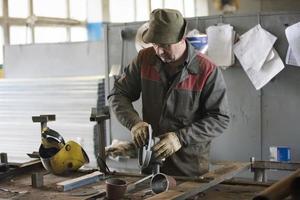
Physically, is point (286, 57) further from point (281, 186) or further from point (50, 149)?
point (281, 186)

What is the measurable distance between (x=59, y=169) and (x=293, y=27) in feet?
5.58

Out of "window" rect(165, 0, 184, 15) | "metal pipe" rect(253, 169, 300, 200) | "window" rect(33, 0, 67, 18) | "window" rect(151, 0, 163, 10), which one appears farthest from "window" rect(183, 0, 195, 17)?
"metal pipe" rect(253, 169, 300, 200)

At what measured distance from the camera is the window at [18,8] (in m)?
5.09

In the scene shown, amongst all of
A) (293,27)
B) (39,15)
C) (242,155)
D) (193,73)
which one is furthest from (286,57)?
(39,15)

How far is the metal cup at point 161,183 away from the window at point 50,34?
407 cm

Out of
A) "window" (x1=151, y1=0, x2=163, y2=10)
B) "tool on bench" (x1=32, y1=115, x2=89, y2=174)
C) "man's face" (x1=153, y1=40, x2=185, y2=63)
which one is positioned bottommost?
"tool on bench" (x1=32, y1=115, x2=89, y2=174)

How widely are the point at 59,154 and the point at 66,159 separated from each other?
1.5 inches

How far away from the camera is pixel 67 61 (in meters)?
3.90

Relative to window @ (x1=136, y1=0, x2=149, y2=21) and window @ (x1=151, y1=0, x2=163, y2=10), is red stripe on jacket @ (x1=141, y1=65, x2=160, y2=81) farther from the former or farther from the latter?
window @ (x1=151, y1=0, x2=163, y2=10)

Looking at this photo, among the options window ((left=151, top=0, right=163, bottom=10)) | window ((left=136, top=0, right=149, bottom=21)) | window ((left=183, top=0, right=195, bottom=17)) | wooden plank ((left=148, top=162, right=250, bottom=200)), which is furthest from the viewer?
window ((left=183, top=0, right=195, bottom=17))

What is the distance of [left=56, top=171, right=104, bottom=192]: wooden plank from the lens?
1.62 m

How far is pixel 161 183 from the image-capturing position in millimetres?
1560

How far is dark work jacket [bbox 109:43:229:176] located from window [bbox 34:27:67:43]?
361cm

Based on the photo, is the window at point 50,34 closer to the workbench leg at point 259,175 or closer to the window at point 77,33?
the window at point 77,33
